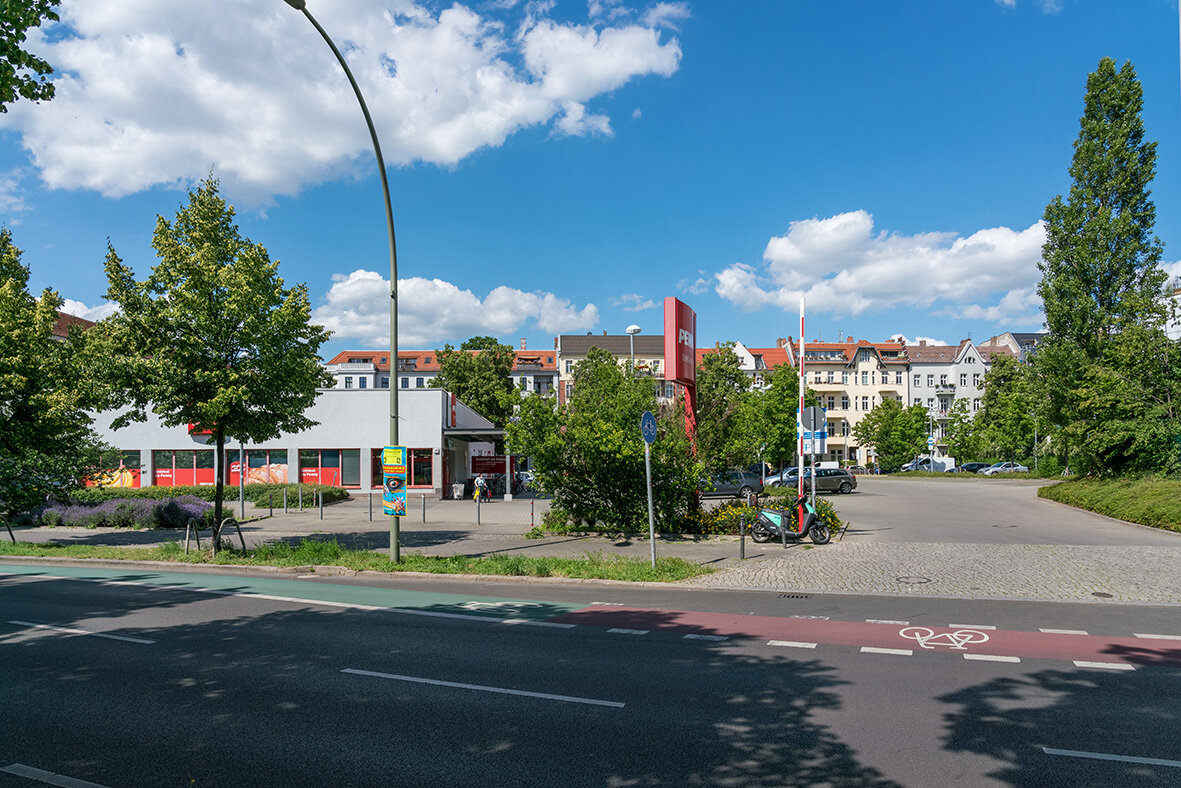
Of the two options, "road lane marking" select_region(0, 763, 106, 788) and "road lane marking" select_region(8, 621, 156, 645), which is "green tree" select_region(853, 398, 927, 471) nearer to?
"road lane marking" select_region(8, 621, 156, 645)

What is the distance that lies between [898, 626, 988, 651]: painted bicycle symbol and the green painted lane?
4.38 metres

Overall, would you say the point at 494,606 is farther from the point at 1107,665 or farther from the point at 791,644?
the point at 1107,665

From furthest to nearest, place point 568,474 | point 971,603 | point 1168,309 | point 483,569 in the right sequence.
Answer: point 1168,309, point 568,474, point 483,569, point 971,603

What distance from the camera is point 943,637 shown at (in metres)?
8.38

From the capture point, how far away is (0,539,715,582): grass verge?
1295cm

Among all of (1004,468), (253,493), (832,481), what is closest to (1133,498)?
(832,481)

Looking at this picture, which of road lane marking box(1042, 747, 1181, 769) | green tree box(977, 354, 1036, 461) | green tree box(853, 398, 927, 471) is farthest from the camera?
green tree box(853, 398, 927, 471)

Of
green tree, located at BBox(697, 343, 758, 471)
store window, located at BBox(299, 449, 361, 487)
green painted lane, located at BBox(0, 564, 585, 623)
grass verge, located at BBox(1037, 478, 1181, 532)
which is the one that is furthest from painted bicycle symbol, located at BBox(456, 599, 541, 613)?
store window, located at BBox(299, 449, 361, 487)

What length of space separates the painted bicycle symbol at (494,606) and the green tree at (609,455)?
7.58 metres

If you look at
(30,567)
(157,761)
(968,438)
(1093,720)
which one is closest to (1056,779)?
(1093,720)

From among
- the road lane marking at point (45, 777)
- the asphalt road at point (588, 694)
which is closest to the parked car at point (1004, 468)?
the asphalt road at point (588, 694)

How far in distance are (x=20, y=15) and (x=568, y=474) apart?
14.3 meters

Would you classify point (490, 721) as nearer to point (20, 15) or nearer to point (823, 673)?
point (823, 673)

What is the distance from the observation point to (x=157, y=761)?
479 centimetres
